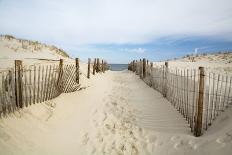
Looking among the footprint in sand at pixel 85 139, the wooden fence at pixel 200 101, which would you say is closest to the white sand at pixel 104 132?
the footprint in sand at pixel 85 139

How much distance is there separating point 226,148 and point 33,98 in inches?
216

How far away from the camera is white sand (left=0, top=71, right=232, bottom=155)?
17.9 feet

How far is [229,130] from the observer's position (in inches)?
210

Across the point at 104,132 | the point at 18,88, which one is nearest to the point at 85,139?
the point at 104,132

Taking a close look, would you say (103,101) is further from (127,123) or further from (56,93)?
(127,123)

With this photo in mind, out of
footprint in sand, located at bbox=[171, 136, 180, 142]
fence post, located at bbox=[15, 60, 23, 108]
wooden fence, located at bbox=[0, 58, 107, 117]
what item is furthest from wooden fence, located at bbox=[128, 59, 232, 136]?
fence post, located at bbox=[15, 60, 23, 108]

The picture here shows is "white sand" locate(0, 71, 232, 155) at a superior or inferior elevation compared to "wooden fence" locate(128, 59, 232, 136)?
inferior

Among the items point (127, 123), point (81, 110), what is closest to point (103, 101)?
point (81, 110)

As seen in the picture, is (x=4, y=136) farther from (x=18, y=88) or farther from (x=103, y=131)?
(x=103, y=131)

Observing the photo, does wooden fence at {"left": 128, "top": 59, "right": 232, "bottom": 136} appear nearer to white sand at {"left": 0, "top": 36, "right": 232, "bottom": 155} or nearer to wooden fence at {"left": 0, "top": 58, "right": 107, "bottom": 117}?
white sand at {"left": 0, "top": 36, "right": 232, "bottom": 155}

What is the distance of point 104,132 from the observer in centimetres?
698

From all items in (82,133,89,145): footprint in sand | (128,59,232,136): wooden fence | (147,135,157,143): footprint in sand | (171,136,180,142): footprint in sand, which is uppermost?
(128,59,232,136): wooden fence

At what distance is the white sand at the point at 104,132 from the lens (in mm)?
5461

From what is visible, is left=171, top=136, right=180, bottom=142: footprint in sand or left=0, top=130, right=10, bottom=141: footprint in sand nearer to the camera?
left=0, top=130, right=10, bottom=141: footprint in sand
